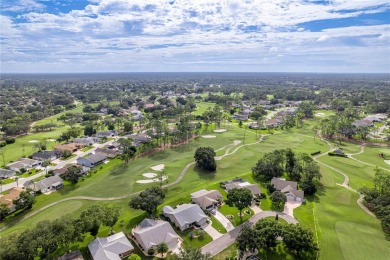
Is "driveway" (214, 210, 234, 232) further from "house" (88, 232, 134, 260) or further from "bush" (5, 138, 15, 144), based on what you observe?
"bush" (5, 138, 15, 144)

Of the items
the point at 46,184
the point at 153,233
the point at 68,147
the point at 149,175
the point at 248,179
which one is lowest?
the point at 149,175

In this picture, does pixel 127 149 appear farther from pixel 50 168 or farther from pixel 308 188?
pixel 308 188

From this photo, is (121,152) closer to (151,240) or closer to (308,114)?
(151,240)

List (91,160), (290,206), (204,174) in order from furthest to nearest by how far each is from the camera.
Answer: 1. (91,160)
2. (204,174)
3. (290,206)

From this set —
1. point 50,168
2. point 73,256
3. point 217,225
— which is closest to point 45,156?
point 50,168

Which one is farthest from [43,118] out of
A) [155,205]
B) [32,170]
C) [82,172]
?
[155,205]

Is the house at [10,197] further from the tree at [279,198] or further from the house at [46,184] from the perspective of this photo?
the tree at [279,198]
